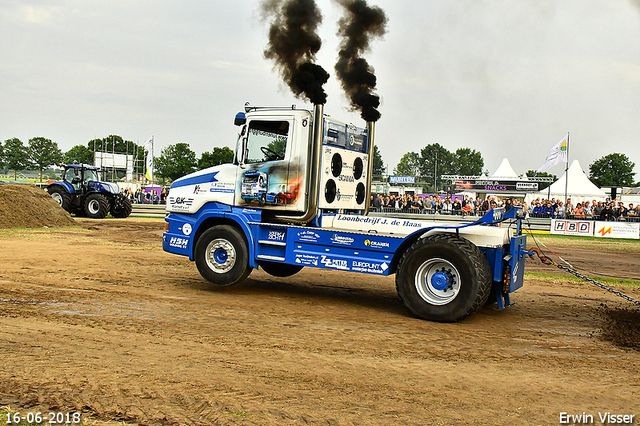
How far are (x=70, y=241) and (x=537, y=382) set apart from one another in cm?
1524

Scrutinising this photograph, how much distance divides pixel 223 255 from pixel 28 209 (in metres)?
15.5

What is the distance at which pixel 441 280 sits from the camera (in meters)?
7.86

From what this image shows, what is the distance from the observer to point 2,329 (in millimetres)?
6609

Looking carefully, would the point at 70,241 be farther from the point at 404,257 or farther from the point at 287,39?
the point at 404,257

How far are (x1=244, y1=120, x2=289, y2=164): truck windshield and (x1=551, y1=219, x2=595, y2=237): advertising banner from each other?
66.9 feet

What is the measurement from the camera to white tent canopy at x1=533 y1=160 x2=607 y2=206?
152ft

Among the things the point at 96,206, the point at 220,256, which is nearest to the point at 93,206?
the point at 96,206

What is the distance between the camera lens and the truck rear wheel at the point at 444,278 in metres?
7.55

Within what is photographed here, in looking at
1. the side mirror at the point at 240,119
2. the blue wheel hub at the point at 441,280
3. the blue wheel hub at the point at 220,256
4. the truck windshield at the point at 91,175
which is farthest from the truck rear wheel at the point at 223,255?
the truck windshield at the point at 91,175

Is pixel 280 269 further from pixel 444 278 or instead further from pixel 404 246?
pixel 444 278

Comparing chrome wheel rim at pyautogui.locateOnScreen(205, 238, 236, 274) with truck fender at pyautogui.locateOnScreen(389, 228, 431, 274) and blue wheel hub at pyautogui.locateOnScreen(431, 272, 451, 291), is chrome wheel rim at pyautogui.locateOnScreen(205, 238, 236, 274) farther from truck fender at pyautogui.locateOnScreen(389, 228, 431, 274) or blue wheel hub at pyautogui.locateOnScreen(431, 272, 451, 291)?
blue wheel hub at pyautogui.locateOnScreen(431, 272, 451, 291)

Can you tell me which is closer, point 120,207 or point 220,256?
point 220,256

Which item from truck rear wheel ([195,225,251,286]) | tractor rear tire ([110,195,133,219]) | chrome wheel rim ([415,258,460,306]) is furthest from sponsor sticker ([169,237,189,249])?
tractor rear tire ([110,195,133,219])

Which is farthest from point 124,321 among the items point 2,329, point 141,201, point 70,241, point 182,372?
point 141,201
